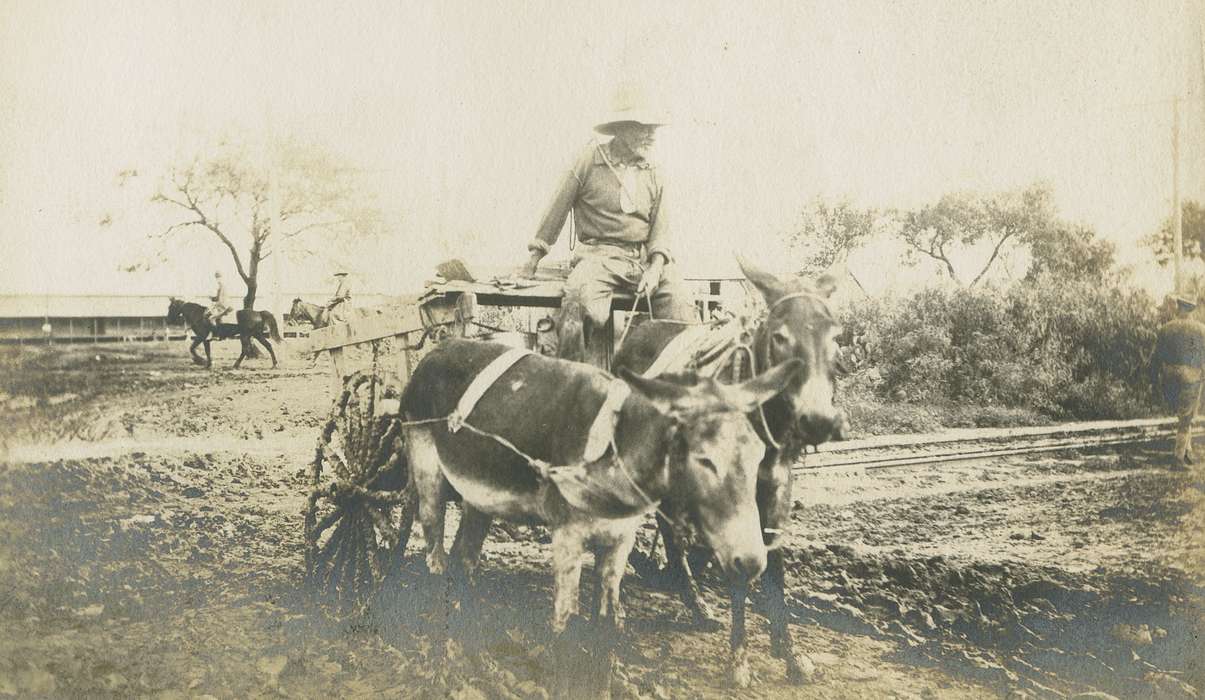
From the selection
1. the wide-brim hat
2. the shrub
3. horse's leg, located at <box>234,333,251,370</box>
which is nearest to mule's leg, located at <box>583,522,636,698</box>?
the shrub

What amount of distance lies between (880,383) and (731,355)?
1.00 meters

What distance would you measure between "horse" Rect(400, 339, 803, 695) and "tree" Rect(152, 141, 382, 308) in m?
0.97

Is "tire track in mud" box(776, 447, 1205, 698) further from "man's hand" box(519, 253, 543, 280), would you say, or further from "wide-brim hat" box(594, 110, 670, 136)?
"wide-brim hat" box(594, 110, 670, 136)

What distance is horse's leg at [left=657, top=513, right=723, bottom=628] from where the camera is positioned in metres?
4.32

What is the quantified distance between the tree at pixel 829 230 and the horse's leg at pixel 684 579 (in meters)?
1.46

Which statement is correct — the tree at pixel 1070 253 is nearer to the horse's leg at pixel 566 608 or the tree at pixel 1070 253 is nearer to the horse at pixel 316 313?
the horse's leg at pixel 566 608

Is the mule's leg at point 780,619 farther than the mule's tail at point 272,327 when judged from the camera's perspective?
No

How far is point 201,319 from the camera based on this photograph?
5.04 meters

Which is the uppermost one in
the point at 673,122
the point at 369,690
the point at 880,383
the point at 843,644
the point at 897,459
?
the point at 673,122

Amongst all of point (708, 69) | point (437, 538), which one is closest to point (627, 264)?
point (708, 69)

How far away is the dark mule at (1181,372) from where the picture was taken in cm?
437

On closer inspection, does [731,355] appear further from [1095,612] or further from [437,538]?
[1095,612]

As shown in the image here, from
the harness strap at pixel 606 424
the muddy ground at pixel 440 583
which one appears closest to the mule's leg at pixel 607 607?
the muddy ground at pixel 440 583

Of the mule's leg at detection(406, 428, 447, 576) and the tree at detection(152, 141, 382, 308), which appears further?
the tree at detection(152, 141, 382, 308)
